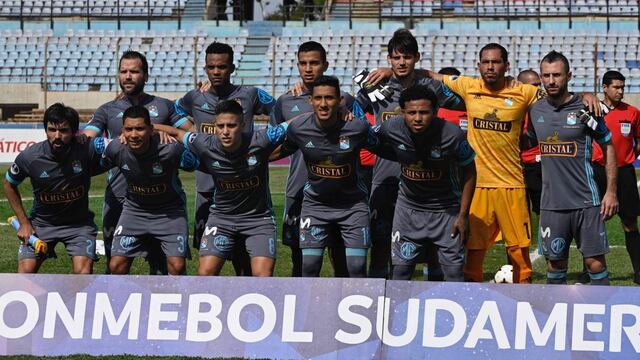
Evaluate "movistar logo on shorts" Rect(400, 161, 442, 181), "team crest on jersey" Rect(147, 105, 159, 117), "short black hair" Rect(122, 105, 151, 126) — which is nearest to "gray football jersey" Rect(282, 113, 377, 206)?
"movistar logo on shorts" Rect(400, 161, 442, 181)

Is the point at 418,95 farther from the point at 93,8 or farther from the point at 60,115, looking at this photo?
the point at 93,8

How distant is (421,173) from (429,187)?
0.14 m

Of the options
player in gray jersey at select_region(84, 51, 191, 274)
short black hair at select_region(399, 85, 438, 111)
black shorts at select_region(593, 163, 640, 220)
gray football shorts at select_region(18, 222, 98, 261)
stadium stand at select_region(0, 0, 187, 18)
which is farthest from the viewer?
stadium stand at select_region(0, 0, 187, 18)

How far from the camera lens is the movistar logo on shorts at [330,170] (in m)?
8.59

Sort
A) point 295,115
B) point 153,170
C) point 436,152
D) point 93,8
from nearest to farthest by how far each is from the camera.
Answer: point 436,152
point 153,170
point 295,115
point 93,8

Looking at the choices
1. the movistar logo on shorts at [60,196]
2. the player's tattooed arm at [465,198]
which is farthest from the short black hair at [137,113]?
the player's tattooed arm at [465,198]

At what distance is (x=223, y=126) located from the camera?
8.55 meters

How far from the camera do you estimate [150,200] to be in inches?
357

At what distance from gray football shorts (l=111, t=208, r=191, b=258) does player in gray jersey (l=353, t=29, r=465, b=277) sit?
5.59 feet

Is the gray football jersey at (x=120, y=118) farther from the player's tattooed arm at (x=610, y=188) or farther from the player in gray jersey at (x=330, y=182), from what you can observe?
the player's tattooed arm at (x=610, y=188)

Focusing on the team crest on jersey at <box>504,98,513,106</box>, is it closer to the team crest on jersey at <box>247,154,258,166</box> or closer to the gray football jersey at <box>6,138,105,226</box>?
the team crest on jersey at <box>247,154,258,166</box>

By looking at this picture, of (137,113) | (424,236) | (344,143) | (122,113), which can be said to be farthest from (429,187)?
(122,113)

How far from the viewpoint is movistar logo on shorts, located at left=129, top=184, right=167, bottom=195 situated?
29.6 ft

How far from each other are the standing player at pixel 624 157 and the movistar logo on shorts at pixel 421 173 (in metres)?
3.12
